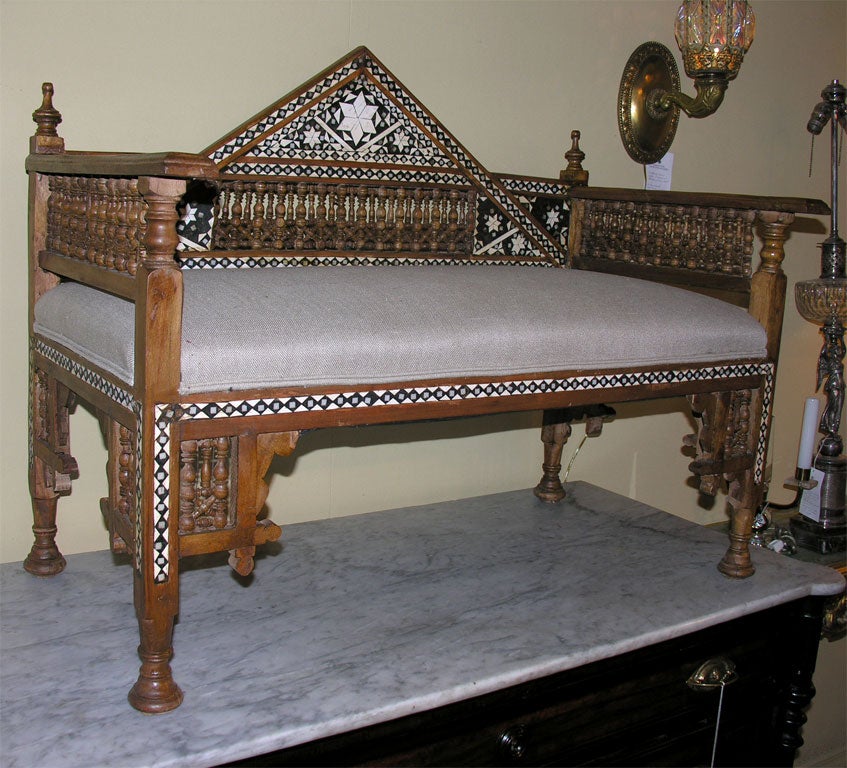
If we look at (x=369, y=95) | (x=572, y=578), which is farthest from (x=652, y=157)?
(x=572, y=578)

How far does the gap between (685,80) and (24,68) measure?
179cm

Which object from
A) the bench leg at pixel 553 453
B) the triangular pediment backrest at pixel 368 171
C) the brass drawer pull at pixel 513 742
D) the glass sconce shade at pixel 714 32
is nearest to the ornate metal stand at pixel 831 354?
the glass sconce shade at pixel 714 32

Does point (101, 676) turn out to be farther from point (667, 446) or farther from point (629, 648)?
point (667, 446)

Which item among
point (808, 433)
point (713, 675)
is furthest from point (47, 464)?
point (808, 433)

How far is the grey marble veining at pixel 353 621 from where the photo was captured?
1.35m

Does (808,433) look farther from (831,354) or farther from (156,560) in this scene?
(156,560)

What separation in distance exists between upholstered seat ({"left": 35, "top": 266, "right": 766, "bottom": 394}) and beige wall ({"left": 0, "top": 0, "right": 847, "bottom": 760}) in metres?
0.39

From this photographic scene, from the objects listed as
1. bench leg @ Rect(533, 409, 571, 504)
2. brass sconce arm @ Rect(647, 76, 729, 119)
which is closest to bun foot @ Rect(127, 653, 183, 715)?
bench leg @ Rect(533, 409, 571, 504)

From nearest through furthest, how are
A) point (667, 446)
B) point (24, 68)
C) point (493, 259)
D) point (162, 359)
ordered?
1. point (162, 359)
2. point (24, 68)
3. point (493, 259)
4. point (667, 446)

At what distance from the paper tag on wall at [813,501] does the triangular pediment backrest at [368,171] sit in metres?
0.95

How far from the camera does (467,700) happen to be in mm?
1513

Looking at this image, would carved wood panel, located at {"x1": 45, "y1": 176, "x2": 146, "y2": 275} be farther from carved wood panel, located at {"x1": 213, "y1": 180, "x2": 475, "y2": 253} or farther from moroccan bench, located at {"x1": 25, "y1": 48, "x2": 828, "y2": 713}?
carved wood panel, located at {"x1": 213, "y1": 180, "x2": 475, "y2": 253}

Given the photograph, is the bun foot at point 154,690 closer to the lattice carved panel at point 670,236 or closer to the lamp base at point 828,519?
the lattice carved panel at point 670,236

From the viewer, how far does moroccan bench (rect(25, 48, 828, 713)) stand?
1.33 metres
